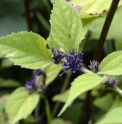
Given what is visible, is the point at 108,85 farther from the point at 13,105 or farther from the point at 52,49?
the point at 13,105

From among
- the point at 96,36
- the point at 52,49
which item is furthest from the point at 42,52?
the point at 96,36

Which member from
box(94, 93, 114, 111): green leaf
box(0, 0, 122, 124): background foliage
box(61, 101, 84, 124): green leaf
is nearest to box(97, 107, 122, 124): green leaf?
box(0, 0, 122, 124): background foliage

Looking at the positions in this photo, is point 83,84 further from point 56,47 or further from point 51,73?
point 51,73

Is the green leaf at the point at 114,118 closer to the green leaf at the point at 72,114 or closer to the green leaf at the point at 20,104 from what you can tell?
the green leaf at the point at 20,104

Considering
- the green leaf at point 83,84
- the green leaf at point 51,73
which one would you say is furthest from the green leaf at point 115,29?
the green leaf at point 83,84

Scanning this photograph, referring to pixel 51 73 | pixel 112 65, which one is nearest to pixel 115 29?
pixel 51 73
